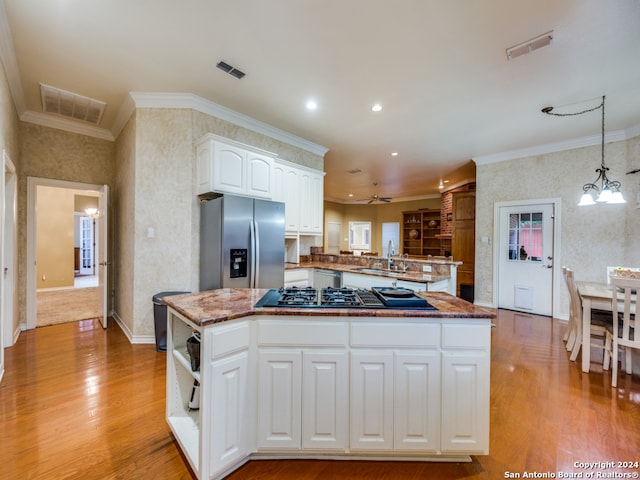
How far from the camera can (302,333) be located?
60.9 inches

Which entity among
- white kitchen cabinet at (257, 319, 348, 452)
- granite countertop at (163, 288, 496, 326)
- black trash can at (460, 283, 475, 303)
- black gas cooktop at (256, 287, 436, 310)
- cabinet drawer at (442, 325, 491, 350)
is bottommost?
black trash can at (460, 283, 475, 303)

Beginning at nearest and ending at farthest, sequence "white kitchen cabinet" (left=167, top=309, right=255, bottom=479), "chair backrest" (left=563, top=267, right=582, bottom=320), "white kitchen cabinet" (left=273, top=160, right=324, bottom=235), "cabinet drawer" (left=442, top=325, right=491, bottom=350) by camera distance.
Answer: "white kitchen cabinet" (left=167, top=309, right=255, bottom=479), "cabinet drawer" (left=442, top=325, right=491, bottom=350), "chair backrest" (left=563, top=267, right=582, bottom=320), "white kitchen cabinet" (left=273, top=160, right=324, bottom=235)

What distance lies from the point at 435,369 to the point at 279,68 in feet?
9.10

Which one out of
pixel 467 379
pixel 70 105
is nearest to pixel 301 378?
pixel 467 379

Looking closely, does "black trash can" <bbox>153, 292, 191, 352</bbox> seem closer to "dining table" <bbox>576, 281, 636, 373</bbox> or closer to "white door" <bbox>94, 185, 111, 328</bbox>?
"white door" <bbox>94, 185, 111, 328</bbox>

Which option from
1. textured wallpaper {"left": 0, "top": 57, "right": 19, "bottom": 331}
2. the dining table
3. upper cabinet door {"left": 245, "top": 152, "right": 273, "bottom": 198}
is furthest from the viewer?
upper cabinet door {"left": 245, "top": 152, "right": 273, "bottom": 198}

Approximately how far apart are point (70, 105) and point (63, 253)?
5084mm

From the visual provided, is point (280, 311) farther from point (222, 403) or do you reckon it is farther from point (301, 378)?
point (222, 403)

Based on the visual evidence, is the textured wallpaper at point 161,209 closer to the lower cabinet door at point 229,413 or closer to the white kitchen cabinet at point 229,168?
the white kitchen cabinet at point 229,168

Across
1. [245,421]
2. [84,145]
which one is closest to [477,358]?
[245,421]

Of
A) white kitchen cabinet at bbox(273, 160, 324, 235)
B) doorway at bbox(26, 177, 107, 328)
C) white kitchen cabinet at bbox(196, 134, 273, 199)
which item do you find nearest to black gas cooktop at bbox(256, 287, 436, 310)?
white kitchen cabinet at bbox(196, 134, 273, 199)

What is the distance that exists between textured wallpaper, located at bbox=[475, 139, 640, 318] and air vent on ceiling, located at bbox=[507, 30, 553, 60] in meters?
3.14

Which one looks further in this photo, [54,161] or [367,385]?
[54,161]

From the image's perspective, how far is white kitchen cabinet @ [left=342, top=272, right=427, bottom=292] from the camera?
3424 millimetres
